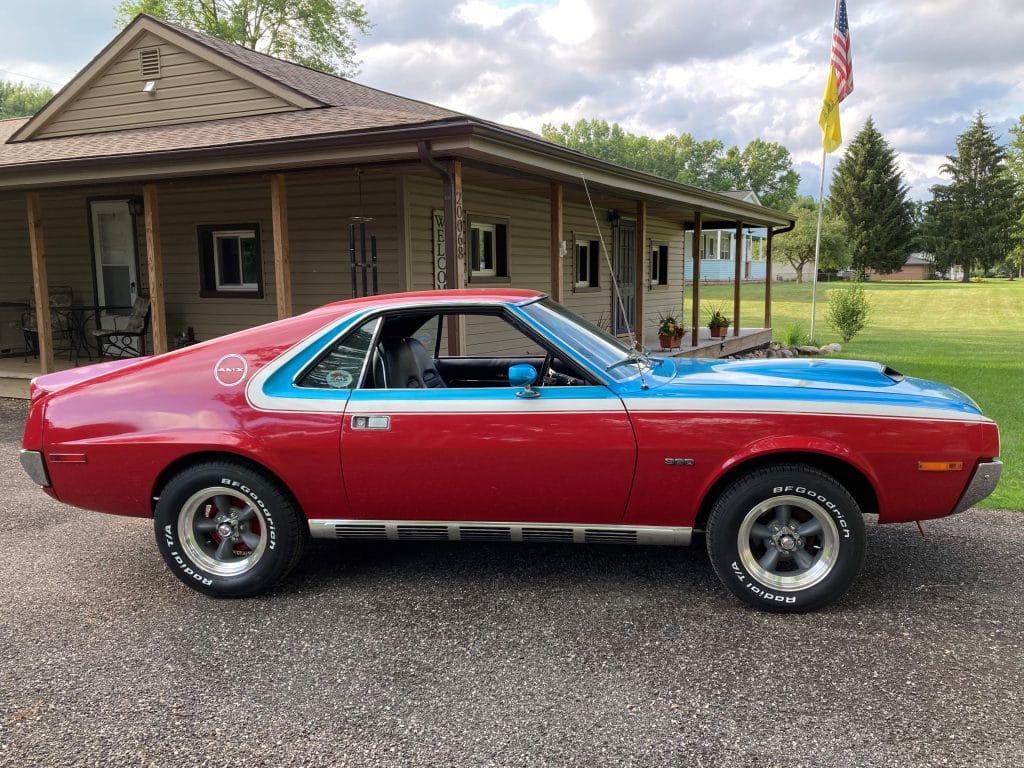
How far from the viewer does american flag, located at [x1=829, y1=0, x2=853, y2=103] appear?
15695 millimetres

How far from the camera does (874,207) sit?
63.1m

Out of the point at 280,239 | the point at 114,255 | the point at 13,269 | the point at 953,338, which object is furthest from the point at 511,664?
the point at 953,338

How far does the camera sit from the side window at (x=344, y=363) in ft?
13.2

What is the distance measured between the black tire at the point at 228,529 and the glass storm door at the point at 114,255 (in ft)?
32.7

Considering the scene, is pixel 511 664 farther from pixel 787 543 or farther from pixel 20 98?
pixel 20 98

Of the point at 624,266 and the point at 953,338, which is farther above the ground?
the point at 624,266

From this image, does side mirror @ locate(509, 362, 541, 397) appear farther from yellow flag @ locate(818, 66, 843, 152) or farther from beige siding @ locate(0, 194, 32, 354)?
yellow flag @ locate(818, 66, 843, 152)

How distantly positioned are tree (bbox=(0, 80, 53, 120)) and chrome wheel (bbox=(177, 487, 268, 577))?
314 feet

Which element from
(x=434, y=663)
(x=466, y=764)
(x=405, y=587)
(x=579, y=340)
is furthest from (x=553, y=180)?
(x=466, y=764)

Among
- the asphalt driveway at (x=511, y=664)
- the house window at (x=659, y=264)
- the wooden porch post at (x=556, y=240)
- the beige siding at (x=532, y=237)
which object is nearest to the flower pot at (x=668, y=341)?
the beige siding at (x=532, y=237)

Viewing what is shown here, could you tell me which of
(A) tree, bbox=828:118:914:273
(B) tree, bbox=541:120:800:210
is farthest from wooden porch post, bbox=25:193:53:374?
(B) tree, bbox=541:120:800:210

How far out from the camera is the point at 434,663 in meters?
3.38

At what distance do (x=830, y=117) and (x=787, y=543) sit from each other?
1519 cm

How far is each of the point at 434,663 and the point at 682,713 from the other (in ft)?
3.46
